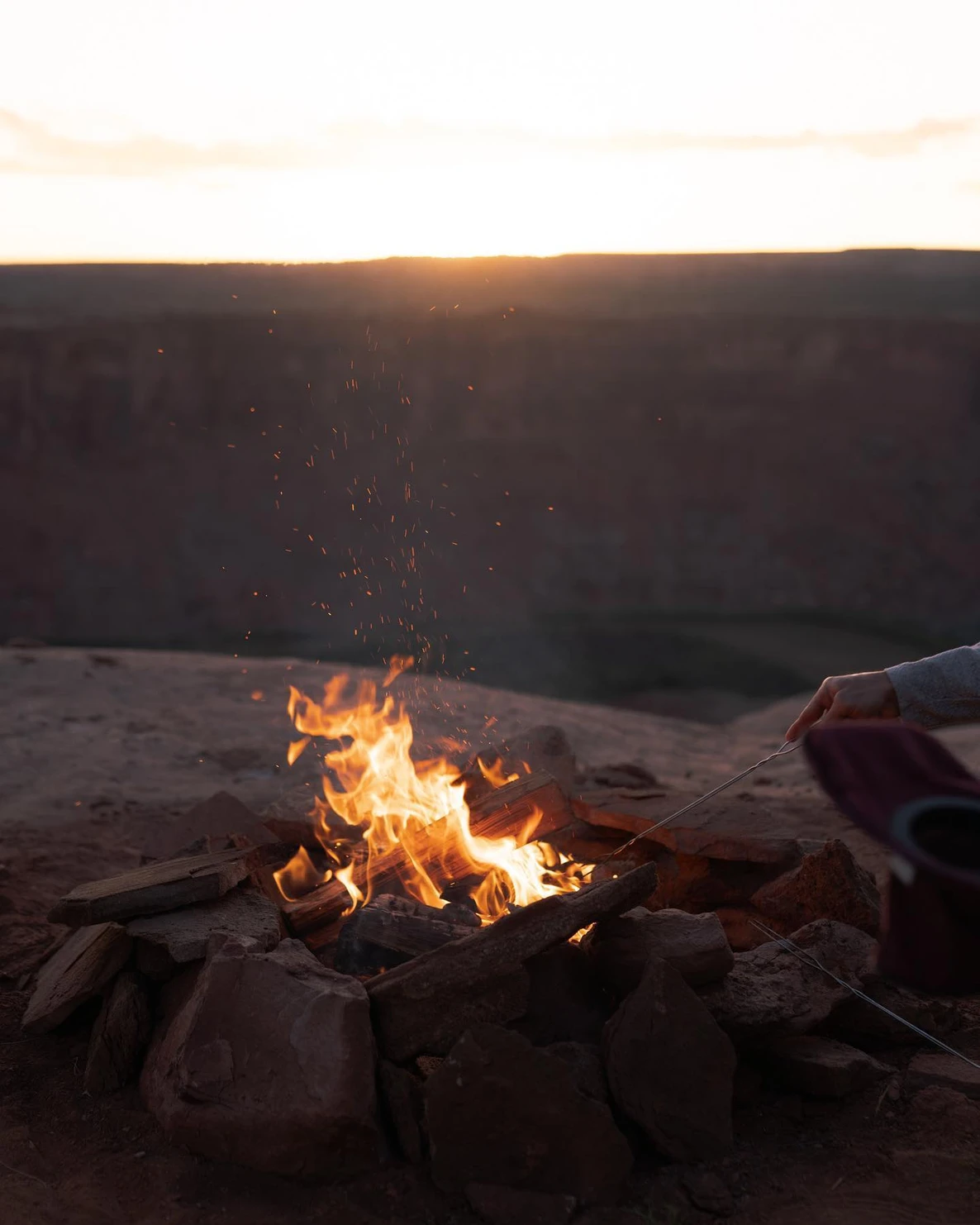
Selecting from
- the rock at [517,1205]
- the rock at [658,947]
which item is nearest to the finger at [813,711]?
the rock at [658,947]

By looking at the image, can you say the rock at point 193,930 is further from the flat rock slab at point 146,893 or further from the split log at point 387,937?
the split log at point 387,937

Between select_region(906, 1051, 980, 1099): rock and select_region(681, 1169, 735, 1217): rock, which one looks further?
select_region(906, 1051, 980, 1099): rock

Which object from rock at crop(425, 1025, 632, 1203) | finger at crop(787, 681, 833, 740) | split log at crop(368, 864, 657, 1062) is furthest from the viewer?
split log at crop(368, 864, 657, 1062)

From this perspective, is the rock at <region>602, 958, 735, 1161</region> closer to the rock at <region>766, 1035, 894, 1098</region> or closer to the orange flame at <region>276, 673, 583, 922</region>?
the rock at <region>766, 1035, 894, 1098</region>

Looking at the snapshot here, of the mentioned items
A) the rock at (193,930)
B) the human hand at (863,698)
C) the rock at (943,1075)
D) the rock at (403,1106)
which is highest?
the human hand at (863,698)

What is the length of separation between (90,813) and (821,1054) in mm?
3996

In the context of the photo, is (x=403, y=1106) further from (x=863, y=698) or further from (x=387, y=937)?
(x=863, y=698)

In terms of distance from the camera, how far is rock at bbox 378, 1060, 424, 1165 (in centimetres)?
294

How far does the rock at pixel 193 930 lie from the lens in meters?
3.32

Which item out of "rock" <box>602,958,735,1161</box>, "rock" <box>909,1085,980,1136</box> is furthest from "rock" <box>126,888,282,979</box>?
"rock" <box>909,1085,980,1136</box>

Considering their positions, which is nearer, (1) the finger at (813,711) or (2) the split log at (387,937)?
(1) the finger at (813,711)

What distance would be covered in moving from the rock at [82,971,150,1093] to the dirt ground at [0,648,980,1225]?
0.16 feet

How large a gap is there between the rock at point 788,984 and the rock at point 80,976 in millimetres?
1756

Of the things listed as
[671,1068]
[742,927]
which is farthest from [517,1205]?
[742,927]
